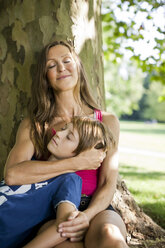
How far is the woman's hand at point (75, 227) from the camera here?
7.57 ft

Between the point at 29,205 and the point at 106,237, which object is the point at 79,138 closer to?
the point at 29,205

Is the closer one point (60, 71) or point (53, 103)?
point (60, 71)

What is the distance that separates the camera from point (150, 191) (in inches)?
235

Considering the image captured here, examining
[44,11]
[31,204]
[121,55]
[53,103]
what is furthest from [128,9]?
[31,204]

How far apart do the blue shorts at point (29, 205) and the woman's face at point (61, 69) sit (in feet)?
2.89

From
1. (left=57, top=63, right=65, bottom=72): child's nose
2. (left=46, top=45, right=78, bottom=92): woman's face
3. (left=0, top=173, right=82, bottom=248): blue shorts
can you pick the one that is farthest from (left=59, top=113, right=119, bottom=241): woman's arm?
(left=57, top=63, right=65, bottom=72): child's nose

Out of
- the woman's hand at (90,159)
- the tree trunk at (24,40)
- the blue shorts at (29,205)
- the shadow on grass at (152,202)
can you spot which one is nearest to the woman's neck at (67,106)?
the tree trunk at (24,40)

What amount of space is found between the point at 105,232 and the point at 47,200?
0.49 metres

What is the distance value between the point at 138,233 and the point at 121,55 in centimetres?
563

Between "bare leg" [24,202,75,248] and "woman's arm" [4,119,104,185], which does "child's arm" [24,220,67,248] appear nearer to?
"bare leg" [24,202,75,248]

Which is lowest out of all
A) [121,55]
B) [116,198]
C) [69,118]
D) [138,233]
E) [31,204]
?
[138,233]

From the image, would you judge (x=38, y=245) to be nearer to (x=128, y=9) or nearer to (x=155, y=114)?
(x=128, y=9)

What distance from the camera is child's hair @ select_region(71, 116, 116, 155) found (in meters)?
2.70

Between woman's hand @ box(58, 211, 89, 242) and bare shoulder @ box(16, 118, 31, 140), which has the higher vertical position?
bare shoulder @ box(16, 118, 31, 140)
